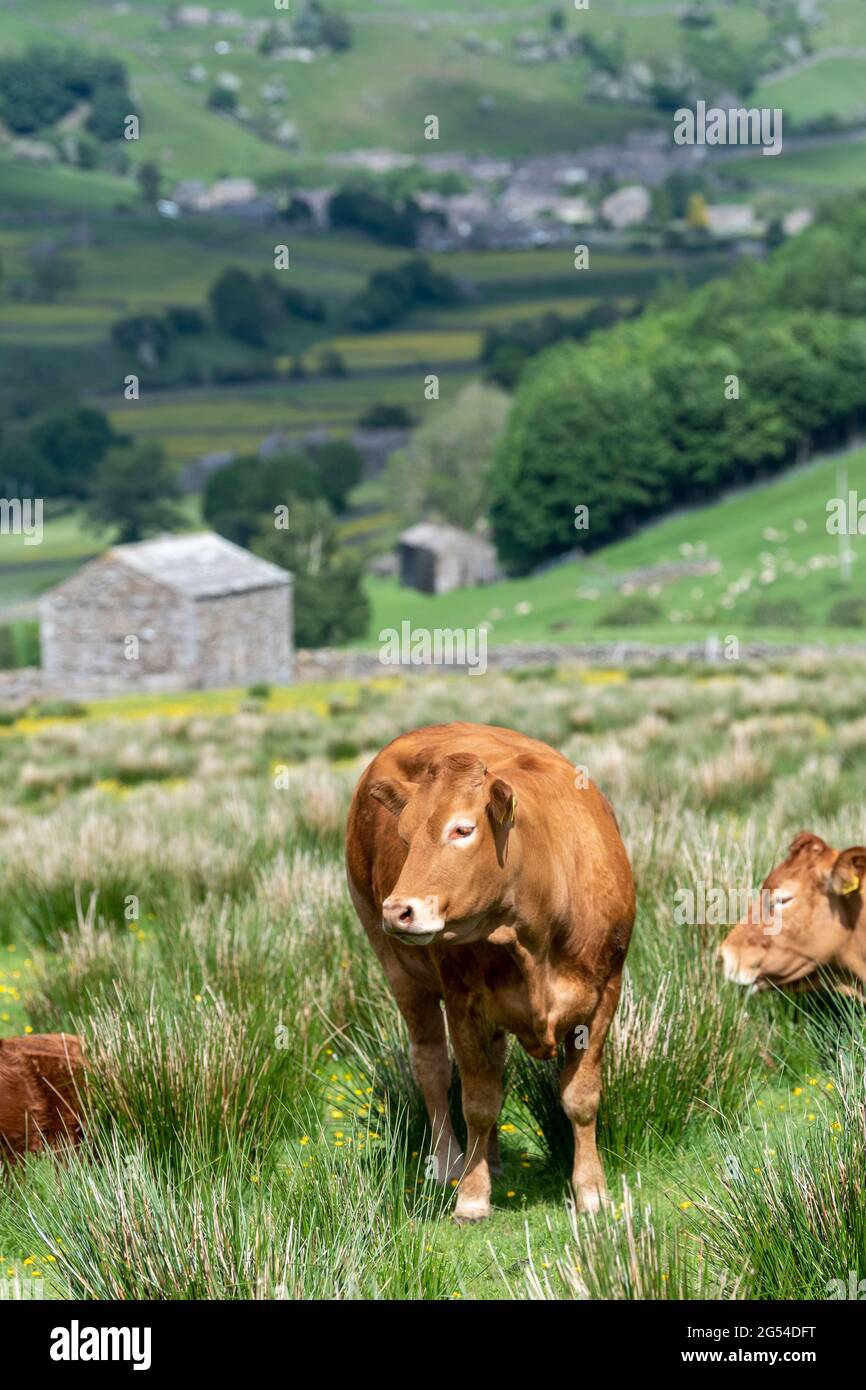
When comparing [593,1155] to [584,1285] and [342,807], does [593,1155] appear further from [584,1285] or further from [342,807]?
[342,807]

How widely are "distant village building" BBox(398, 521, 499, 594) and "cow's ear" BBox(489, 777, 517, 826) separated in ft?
365

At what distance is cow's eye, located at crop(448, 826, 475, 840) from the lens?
4484 millimetres

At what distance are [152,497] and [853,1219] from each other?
483 feet

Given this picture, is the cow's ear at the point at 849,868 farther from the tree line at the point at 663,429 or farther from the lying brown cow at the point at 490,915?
the tree line at the point at 663,429

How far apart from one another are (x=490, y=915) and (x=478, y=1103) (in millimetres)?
830

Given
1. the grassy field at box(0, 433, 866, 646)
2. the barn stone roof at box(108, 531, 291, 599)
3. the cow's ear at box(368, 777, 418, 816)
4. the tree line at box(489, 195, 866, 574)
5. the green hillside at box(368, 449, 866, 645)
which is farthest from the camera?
the tree line at box(489, 195, 866, 574)

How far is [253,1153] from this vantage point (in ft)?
19.0

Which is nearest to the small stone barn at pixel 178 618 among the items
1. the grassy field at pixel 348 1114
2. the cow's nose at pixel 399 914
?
the grassy field at pixel 348 1114

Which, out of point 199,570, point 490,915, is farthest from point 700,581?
point 490,915

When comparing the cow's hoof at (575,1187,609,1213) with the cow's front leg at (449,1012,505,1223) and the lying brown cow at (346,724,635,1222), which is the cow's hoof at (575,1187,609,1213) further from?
the cow's front leg at (449,1012,505,1223)

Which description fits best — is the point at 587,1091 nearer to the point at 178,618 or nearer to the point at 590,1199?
the point at 590,1199

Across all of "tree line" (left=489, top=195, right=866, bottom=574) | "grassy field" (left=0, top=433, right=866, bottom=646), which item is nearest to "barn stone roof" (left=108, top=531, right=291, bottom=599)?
"grassy field" (left=0, top=433, right=866, bottom=646)

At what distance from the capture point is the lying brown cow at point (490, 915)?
450 cm

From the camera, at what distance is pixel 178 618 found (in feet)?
208
